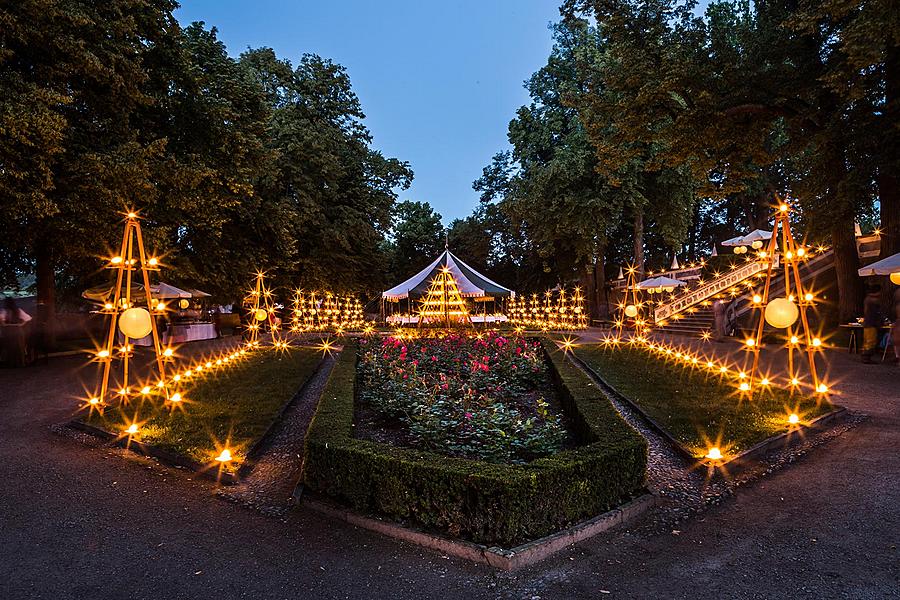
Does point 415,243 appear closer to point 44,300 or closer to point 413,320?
point 413,320

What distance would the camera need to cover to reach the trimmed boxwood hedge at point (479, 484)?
3533 millimetres

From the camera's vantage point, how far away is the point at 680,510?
414 centimetres

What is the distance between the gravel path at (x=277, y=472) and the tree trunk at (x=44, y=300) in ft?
35.6

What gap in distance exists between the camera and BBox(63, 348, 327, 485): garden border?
4.99 metres

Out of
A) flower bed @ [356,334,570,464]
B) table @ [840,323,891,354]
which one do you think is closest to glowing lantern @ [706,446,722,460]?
flower bed @ [356,334,570,464]

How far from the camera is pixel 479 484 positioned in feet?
11.6

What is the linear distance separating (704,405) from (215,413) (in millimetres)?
7396

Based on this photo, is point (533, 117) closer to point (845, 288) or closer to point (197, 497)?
point (845, 288)

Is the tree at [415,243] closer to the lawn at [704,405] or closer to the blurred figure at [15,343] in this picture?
the blurred figure at [15,343]

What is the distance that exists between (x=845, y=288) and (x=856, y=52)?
6.94 metres

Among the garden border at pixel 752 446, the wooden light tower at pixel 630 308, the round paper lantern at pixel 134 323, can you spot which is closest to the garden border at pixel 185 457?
the round paper lantern at pixel 134 323

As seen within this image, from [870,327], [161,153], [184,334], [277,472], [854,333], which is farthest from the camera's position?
[184,334]

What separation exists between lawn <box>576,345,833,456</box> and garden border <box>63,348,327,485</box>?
4.99 meters

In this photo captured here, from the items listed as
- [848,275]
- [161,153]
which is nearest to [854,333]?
[848,275]
